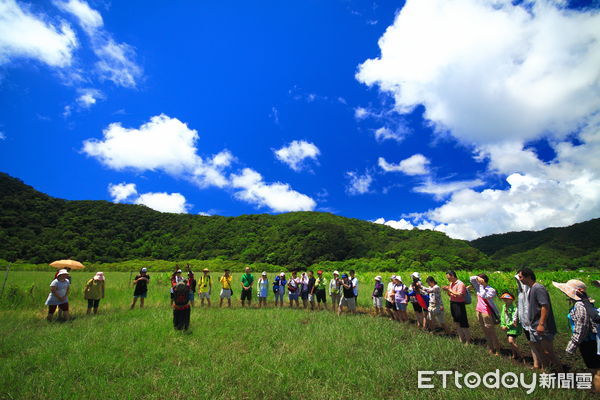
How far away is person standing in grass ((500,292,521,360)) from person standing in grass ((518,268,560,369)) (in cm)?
88

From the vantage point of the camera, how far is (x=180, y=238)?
72.4 m

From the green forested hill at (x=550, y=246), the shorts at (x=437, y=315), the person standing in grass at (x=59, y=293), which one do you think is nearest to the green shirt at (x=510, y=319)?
the shorts at (x=437, y=315)

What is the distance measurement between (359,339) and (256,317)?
4.39 metres

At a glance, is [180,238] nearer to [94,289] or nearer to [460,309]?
[94,289]

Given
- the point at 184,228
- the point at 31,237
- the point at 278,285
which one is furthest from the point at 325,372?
the point at 184,228

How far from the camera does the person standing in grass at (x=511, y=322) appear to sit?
21.2 feet

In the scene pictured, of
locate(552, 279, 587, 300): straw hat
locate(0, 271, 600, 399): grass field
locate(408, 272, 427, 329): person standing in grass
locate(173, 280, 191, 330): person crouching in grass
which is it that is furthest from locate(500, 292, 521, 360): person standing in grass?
locate(173, 280, 191, 330): person crouching in grass

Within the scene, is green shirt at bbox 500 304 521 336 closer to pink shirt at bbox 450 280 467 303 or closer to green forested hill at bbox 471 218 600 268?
pink shirt at bbox 450 280 467 303

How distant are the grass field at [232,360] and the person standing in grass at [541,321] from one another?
0.51 m

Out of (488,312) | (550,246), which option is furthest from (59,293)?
(550,246)

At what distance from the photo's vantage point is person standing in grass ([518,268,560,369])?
5.14m

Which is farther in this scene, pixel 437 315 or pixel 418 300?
pixel 418 300

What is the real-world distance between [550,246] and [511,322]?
3436 inches

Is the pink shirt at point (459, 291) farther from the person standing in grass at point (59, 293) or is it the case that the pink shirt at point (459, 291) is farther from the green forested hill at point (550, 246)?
the green forested hill at point (550, 246)
